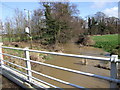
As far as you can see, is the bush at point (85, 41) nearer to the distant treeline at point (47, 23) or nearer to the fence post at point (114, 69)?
the distant treeline at point (47, 23)

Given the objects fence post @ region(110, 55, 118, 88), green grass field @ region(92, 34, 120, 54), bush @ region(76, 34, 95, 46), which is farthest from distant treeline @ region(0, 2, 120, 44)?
fence post @ region(110, 55, 118, 88)

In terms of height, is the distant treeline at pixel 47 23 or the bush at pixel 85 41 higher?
the distant treeline at pixel 47 23

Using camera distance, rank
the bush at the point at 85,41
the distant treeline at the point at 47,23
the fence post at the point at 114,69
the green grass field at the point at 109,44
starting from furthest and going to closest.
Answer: the bush at the point at 85,41 → the distant treeline at the point at 47,23 → the green grass field at the point at 109,44 → the fence post at the point at 114,69

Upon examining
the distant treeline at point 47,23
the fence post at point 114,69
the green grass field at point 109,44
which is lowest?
the green grass field at point 109,44

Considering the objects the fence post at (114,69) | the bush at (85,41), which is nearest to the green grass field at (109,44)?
the bush at (85,41)

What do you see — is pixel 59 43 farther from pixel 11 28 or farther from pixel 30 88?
pixel 30 88

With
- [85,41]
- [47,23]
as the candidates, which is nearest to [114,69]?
[47,23]

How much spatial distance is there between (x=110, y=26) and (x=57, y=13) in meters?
22.7

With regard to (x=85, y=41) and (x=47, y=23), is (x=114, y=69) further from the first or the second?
(x=85, y=41)

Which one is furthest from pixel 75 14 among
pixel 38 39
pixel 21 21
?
pixel 21 21

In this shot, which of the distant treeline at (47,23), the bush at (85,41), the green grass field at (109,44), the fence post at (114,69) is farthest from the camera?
the bush at (85,41)

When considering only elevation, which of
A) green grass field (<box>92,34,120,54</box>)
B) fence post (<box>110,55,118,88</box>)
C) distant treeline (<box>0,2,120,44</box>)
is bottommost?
green grass field (<box>92,34,120,54</box>)

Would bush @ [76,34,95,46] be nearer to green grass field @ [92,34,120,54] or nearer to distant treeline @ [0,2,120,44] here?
distant treeline @ [0,2,120,44]

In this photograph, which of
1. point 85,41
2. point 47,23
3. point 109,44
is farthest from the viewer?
point 85,41
